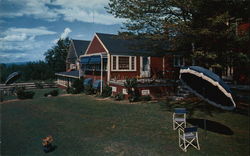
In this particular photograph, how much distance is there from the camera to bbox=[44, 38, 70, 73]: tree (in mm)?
51125

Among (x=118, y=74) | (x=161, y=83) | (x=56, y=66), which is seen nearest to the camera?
(x=161, y=83)

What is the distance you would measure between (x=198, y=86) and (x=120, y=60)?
43.6ft

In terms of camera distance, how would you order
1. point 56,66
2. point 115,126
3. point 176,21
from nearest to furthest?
point 115,126
point 176,21
point 56,66

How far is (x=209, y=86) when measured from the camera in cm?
759

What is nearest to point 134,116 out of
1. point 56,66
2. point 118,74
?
point 118,74

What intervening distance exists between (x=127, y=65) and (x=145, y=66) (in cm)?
250

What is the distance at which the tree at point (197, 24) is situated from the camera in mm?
11812

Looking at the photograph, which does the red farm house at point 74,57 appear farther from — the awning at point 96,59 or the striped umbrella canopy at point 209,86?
the striped umbrella canopy at point 209,86

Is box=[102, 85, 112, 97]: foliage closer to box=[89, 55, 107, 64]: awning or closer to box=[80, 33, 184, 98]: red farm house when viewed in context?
box=[80, 33, 184, 98]: red farm house

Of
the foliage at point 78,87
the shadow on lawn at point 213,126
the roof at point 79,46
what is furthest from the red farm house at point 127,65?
the roof at point 79,46

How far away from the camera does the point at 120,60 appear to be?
→ 2081cm

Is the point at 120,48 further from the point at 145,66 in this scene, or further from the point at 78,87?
the point at 78,87

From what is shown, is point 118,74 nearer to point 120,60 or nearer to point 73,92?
point 120,60

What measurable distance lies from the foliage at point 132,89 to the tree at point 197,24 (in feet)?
11.6
